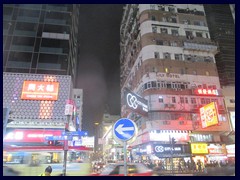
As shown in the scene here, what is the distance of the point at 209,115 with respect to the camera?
26.0m

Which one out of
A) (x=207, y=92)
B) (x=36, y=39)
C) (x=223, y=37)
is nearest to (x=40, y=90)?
(x=36, y=39)

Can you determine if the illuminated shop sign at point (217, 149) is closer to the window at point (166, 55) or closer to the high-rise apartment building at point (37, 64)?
the window at point (166, 55)

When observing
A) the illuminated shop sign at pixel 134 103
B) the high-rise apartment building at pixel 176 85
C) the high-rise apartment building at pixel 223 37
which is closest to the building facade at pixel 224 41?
the high-rise apartment building at pixel 223 37

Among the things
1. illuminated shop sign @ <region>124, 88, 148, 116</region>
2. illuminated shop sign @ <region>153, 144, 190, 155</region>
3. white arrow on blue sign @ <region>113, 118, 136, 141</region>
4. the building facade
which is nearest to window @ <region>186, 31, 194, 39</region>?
Answer: the building facade

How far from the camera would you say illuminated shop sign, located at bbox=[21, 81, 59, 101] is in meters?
29.7

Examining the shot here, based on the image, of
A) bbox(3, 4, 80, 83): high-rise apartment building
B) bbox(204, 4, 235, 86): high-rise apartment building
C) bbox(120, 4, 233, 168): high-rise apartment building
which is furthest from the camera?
bbox(204, 4, 235, 86): high-rise apartment building

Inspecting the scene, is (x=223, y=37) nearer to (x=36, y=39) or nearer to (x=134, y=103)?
(x=134, y=103)

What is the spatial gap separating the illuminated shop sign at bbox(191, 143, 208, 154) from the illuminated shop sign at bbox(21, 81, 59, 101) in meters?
21.4

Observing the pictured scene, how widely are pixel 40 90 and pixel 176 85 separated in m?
21.4

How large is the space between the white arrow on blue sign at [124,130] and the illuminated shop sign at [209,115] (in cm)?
2294

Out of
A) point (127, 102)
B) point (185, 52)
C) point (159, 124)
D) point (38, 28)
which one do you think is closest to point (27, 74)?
point (38, 28)

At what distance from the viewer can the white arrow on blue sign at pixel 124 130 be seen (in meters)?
5.02

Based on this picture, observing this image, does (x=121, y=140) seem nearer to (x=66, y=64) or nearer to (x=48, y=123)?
(x=48, y=123)

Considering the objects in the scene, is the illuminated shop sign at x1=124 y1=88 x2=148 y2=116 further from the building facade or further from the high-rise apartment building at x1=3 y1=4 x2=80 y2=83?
the building facade
